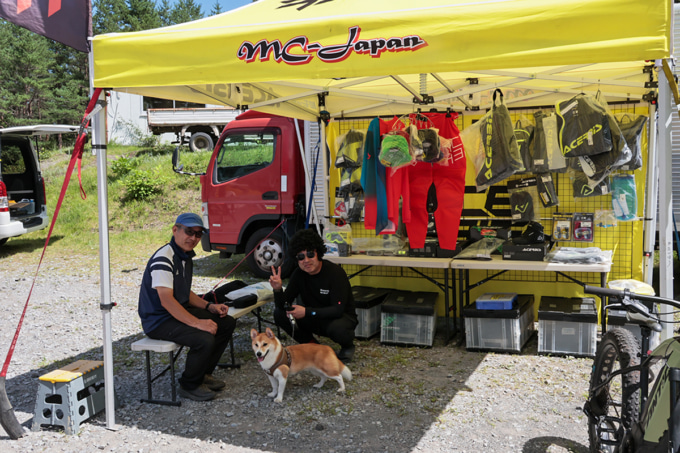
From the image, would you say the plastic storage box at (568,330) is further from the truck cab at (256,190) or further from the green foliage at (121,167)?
the green foliage at (121,167)

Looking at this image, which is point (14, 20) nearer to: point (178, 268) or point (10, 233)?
point (178, 268)

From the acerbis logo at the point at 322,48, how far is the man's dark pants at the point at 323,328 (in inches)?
83.1

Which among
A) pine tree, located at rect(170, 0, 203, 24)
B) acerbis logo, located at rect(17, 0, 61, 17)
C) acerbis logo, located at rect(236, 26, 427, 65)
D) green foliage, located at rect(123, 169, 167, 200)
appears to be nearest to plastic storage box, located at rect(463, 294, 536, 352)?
acerbis logo, located at rect(236, 26, 427, 65)

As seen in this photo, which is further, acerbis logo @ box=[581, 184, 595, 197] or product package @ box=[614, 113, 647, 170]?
acerbis logo @ box=[581, 184, 595, 197]

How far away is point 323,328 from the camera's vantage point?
4.43 metres

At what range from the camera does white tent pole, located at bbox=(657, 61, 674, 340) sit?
2.73m

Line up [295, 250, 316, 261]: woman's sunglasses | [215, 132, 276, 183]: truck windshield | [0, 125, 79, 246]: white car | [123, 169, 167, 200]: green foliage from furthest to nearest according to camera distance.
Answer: [123, 169, 167, 200]: green foliage, [0, 125, 79, 246]: white car, [215, 132, 276, 183]: truck windshield, [295, 250, 316, 261]: woman's sunglasses

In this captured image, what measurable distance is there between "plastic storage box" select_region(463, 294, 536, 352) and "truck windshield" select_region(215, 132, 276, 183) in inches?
146

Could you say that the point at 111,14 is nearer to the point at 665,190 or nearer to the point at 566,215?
the point at 566,215

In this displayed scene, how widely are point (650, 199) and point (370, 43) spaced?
3.21 metres

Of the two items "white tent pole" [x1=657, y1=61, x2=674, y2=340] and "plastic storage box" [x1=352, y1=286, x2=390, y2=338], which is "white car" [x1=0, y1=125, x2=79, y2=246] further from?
"white tent pole" [x1=657, y1=61, x2=674, y2=340]

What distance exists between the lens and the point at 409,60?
281 centimetres

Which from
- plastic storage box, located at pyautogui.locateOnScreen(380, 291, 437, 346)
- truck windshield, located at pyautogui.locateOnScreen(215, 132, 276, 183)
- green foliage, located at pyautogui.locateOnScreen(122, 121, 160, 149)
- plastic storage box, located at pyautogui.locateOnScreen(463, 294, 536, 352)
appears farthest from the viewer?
green foliage, located at pyautogui.locateOnScreen(122, 121, 160, 149)

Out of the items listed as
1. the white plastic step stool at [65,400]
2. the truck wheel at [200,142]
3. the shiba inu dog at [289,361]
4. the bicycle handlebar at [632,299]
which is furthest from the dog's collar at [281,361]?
the truck wheel at [200,142]
